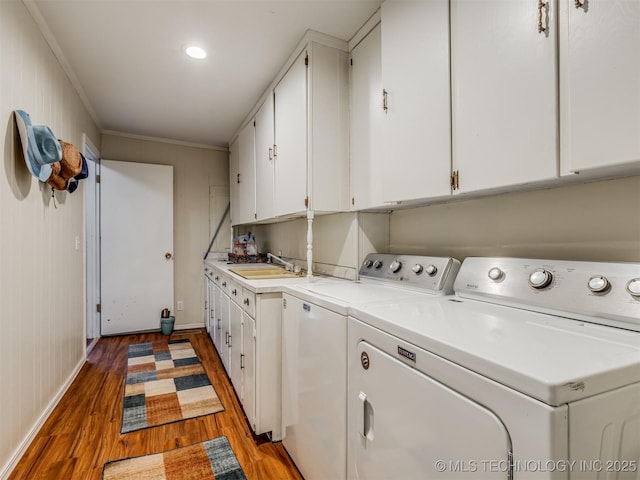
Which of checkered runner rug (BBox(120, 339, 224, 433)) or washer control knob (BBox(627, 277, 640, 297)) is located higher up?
washer control knob (BBox(627, 277, 640, 297))

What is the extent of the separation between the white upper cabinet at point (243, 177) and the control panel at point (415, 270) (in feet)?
5.20

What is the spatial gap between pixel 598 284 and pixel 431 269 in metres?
0.62

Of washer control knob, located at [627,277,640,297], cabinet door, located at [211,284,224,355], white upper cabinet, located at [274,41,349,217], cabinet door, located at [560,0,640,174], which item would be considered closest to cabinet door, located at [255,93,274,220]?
white upper cabinet, located at [274,41,349,217]

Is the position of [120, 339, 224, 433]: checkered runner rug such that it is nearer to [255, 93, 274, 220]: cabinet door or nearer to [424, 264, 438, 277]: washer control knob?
[255, 93, 274, 220]: cabinet door

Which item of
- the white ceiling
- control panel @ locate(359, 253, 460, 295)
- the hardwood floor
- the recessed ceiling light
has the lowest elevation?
the hardwood floor

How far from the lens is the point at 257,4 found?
1.70 m

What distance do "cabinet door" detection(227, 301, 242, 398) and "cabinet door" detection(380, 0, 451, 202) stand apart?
4.26ft

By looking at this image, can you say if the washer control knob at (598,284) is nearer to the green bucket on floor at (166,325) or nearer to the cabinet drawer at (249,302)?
the cabinet drawer at (249,302)

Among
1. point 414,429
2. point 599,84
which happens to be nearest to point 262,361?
point 414,429

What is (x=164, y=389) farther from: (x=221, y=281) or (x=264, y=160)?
(x=264, y=160)

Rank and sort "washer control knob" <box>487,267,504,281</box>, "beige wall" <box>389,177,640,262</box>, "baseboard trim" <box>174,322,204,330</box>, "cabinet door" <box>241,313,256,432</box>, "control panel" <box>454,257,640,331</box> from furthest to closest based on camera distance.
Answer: "baseboard trim" <box>174,322,204,330</box> → "cabinet door" <box>241,313,256,432</box> → "washer control knob" <box>487,267,504,281</box> → "beige wall" <box>389,177,640,262</box> → "control panel" <box>454,257,640,331</box>

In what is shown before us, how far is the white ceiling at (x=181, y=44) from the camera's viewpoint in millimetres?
1729

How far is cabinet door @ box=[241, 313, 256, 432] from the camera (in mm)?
1827

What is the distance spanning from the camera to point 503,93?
3.37 ft
